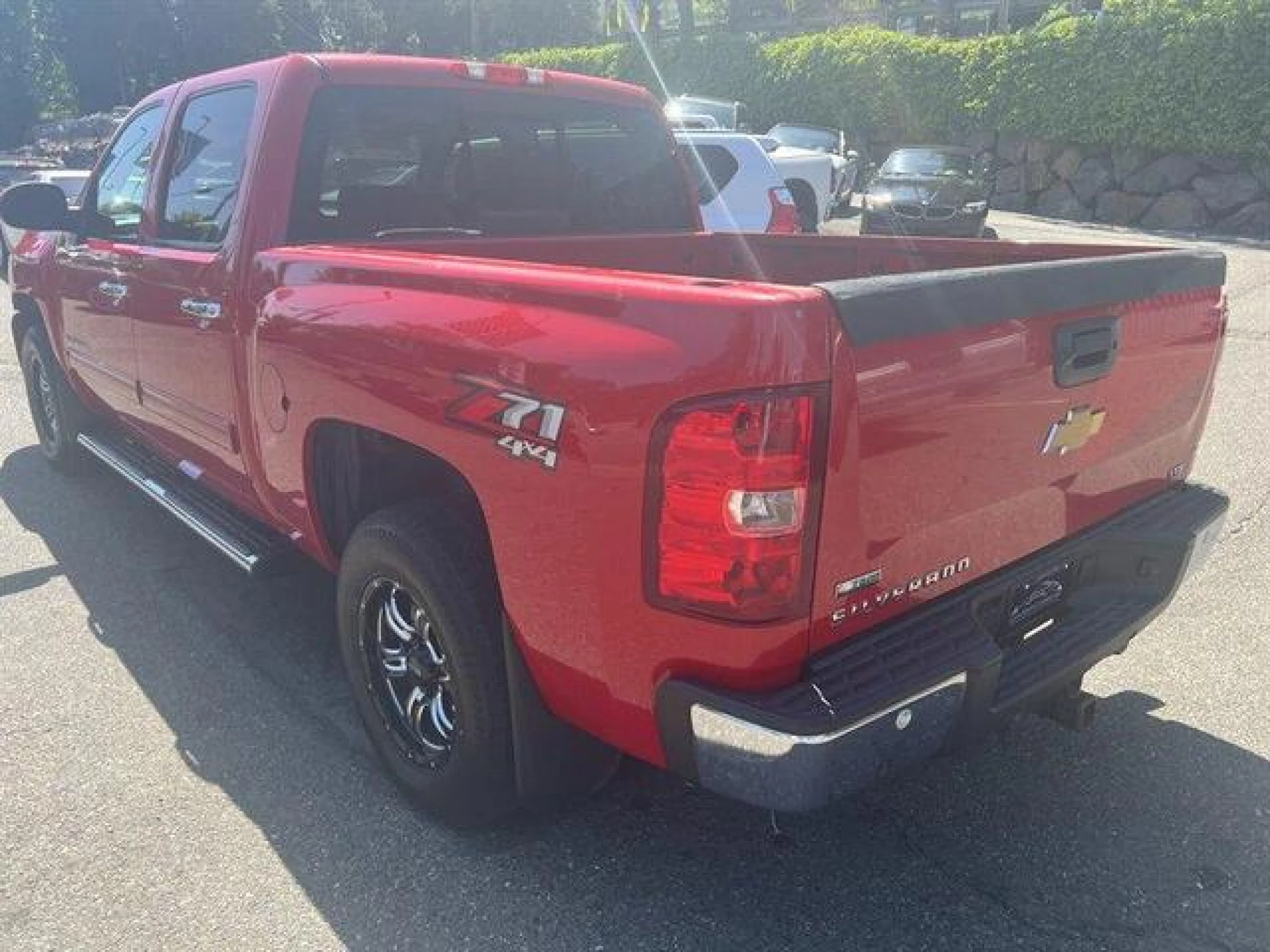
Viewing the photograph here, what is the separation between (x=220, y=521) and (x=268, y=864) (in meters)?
1.46

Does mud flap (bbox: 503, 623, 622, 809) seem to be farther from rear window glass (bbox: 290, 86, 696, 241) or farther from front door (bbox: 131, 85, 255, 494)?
rear window glass (bbox: 290, 86, 696, 241)

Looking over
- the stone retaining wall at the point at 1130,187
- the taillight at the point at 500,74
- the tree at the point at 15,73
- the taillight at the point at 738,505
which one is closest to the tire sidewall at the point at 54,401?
the taillight at the point at 500,74

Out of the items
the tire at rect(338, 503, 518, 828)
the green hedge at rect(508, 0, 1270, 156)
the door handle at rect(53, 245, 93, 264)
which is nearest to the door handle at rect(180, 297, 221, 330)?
the tire at rect(338, 503, 518, 828)

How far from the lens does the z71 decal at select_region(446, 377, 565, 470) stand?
7.03 ft

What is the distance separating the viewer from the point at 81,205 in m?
5.11

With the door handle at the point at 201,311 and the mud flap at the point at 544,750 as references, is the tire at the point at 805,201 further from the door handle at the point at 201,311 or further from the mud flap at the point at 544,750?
the mud flap at the point at 544,750

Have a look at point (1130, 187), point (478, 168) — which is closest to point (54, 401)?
point (478, 168)

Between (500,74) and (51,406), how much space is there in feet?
11.6

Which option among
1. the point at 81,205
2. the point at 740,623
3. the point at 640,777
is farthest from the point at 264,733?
the point at 81,205

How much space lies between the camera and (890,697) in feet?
6.70

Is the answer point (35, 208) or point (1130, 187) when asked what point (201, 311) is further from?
point (1130, 187)

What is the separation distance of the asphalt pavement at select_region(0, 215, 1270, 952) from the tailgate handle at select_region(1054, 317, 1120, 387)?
1.24m

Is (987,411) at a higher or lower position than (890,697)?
higher

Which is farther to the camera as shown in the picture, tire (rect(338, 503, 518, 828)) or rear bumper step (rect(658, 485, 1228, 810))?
tire (rect(338, 503, 518, 828))
